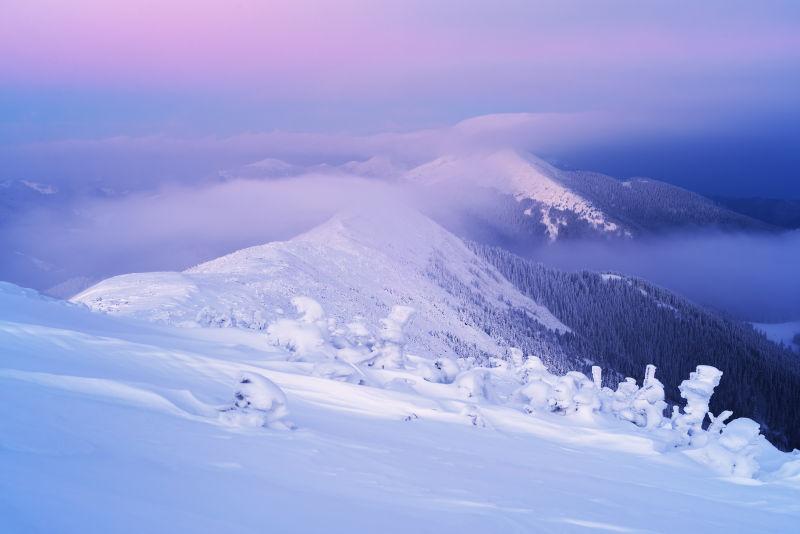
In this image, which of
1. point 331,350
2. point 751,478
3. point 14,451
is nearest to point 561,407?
point 751,478

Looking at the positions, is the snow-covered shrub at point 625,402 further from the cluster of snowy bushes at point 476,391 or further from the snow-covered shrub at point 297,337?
the snow-covered shrub at point 297,337

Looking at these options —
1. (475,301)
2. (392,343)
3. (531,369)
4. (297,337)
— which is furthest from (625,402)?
(475,301)

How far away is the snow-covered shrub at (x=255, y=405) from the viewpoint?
973 cm

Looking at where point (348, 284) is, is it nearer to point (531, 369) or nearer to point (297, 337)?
point (531, 369)

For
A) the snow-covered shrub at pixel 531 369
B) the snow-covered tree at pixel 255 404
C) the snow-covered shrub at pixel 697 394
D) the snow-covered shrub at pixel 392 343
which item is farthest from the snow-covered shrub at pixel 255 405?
the snow-covered shrub at pixel 531 369

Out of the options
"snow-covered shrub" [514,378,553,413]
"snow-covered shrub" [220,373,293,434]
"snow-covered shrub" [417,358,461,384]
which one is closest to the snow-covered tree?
"snow-covered shrub" [220,373,293,434]

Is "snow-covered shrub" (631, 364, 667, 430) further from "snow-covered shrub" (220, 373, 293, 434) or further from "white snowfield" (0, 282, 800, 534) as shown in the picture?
"snow-covered shrub" (220, 373, 293, 434)

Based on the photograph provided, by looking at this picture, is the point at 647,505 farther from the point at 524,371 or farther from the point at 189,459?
the point at 524,371

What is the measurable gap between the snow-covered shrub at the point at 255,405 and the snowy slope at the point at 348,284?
1968 centimetres

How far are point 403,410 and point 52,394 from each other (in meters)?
8.11

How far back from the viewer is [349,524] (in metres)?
6.41

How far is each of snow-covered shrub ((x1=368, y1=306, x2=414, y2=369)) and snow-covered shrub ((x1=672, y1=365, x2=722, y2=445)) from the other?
1138cm

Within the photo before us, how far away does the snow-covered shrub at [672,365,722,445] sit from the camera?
2290 centimetres

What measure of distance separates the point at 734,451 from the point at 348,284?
314ft
